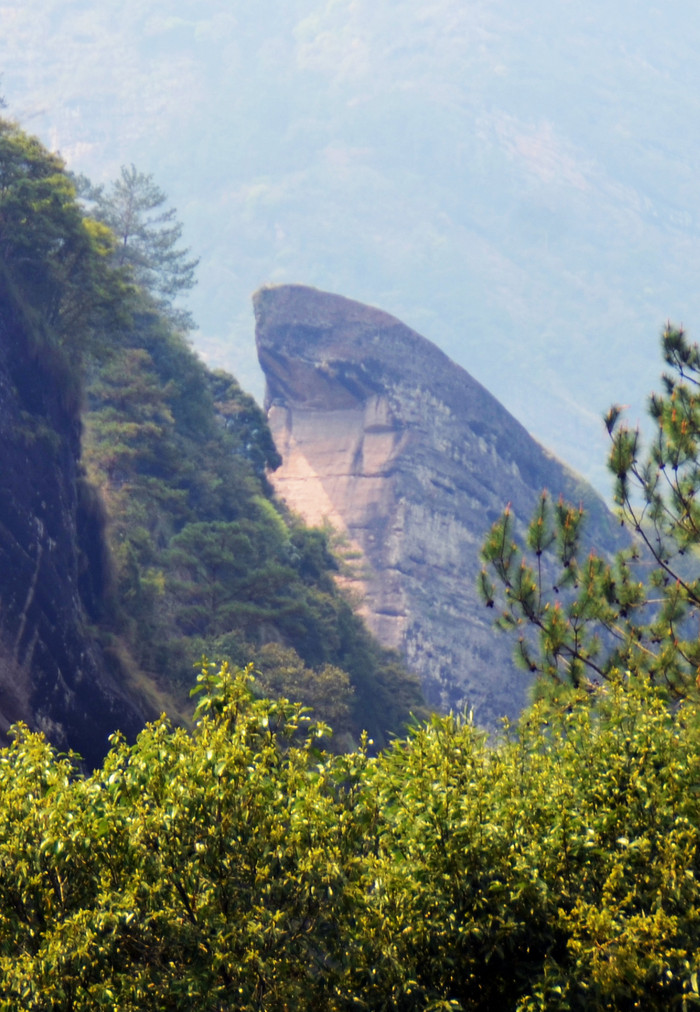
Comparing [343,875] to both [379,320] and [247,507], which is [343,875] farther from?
[379,320]

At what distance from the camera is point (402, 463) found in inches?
2078

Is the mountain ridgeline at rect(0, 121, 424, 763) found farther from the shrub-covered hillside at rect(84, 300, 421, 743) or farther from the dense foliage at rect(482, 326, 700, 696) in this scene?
the dense foliage at rect(482, 326, 700, 696)

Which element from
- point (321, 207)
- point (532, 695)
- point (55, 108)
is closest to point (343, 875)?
point (532, 695)

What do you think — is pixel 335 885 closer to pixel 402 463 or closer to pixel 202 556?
pixel 202 556

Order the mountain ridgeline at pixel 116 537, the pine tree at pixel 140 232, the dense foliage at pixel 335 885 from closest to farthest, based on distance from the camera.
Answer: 1. the dense foliage at pixel 335 885
2. the mountain ridgeline at pixel 116 537
3. the pine tree at pixel 140 232

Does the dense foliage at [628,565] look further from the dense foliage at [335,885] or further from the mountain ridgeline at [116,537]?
the mountain ridgeline at [116,537]

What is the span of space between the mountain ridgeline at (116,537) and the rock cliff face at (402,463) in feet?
36.5

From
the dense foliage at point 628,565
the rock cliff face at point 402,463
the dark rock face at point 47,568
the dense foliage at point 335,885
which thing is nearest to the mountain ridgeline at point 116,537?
the dark rock face at point 47,568

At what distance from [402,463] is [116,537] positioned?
92.4 feet

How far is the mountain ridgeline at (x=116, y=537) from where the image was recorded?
1883 cm

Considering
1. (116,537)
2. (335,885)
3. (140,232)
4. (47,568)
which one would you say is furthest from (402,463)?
Result: (335,885)

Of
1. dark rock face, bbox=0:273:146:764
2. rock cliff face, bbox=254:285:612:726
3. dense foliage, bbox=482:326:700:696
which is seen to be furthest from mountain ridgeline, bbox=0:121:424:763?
rock cliff face, bbox=254:285:612:726

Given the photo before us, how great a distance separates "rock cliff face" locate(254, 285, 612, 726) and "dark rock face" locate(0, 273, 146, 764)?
26.2 metres

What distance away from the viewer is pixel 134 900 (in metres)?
5.08
